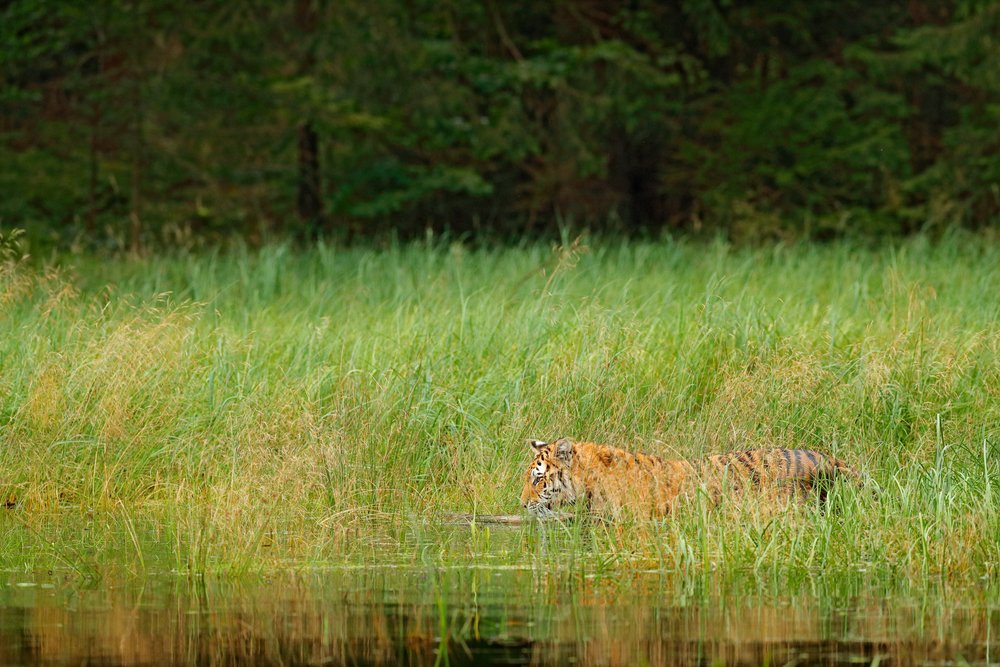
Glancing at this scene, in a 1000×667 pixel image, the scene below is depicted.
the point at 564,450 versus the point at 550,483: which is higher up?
the point at 564,450

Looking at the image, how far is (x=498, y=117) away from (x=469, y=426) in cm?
1678

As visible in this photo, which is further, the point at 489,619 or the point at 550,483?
the point at 550,483

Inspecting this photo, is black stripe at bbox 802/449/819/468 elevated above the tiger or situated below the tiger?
above

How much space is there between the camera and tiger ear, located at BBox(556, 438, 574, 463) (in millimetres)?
6055

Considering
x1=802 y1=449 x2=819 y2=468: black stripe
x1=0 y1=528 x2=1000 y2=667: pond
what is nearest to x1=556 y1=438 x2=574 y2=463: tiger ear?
x1=0 y1=528 x2=1000 y2=667: pond

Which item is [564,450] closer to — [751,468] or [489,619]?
[751,468]

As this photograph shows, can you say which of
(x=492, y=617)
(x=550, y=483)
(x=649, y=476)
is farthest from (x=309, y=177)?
(x=492, y=617)

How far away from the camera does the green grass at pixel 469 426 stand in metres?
5.40

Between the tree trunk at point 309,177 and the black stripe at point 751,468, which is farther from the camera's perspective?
the tree trunk at point 309,177

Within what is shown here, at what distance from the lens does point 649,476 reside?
609cm

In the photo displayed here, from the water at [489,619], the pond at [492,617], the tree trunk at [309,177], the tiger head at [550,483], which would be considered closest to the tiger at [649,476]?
the tiger head at [550,483]

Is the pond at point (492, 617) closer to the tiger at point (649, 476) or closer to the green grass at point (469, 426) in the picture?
the green grass at point (469, 426)

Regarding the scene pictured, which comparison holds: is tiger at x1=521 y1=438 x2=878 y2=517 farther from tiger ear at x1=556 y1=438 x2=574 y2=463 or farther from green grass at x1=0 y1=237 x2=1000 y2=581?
green grass at x1=0 y1=237 x2=1000 y2=581

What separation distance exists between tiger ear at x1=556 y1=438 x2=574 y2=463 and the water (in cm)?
89
